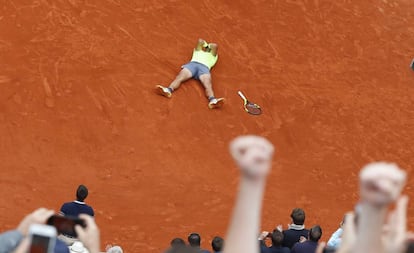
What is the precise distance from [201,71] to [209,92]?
63cm

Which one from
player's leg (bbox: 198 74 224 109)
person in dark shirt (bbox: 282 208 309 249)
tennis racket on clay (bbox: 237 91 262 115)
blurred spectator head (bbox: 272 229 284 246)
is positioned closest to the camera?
blurred spectator head (bbox: 272 229 284 246)

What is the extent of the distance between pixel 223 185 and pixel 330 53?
5.80 meters

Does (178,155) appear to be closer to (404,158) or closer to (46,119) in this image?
(46,119)

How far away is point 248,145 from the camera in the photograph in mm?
3281

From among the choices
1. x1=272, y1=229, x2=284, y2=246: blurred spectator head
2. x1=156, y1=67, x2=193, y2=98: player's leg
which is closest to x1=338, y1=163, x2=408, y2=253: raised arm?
x1=272, y1=229, x2=284, y2=246: blurred spectator head

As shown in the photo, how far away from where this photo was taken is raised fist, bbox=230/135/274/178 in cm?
322

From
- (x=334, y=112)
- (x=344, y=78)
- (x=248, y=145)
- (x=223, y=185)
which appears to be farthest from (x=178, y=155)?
(x=248, y=145)

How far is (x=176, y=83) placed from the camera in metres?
13.9

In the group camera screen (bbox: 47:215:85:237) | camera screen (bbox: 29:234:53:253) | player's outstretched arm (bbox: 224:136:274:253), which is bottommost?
camera screen (bbox: 29:234:53:253)

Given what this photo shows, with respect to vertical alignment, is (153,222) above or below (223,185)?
below

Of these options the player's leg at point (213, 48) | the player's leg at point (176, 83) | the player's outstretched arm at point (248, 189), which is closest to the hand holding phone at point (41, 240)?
the player's outstretched arm at point (248, 189)

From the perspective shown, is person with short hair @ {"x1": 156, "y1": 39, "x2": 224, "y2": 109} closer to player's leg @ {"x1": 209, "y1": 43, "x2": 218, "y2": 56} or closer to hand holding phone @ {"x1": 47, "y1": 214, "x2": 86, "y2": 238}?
player's leg @ {"x1": 209, "y1": 43, "x2": 218, "y2": 56}

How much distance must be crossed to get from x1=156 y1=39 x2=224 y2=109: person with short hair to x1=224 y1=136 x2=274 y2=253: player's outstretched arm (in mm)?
10284

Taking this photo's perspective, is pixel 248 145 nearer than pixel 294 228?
Yes
